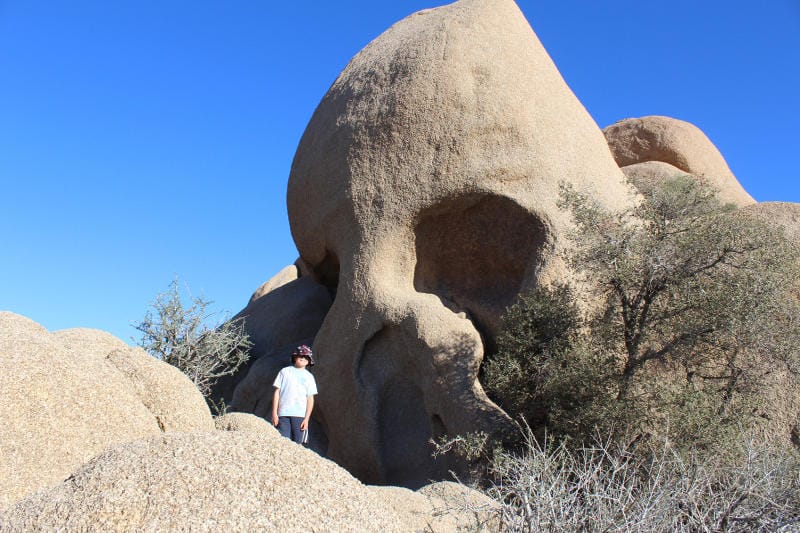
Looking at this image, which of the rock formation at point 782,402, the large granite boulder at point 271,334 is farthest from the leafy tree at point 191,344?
the rock formation at point 782,402

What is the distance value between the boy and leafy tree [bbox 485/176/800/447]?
2.04 meters

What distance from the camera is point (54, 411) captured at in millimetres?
4266

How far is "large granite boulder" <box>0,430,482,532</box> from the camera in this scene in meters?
2.65

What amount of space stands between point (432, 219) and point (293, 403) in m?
3.53

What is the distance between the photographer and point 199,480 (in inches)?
111

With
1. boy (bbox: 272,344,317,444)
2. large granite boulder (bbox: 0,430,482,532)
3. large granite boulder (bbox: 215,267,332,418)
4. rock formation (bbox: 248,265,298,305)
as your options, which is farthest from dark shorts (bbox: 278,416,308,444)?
rock formation (bbox: 248,265,298,305)

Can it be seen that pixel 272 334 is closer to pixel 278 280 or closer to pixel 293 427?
pixel 278 280

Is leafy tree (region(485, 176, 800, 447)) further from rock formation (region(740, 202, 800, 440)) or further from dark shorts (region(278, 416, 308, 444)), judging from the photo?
dark shorts (region(278, 416, 308, 444))

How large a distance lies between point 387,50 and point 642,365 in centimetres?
599

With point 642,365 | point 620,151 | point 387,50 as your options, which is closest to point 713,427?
point 642,365

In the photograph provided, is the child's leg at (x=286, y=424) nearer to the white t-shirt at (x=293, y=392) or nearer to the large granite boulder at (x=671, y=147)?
the white t-shirt at (x=293, y=392)

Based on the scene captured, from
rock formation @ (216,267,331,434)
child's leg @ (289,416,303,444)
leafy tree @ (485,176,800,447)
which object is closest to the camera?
child's leg @ (289,416,303,444)

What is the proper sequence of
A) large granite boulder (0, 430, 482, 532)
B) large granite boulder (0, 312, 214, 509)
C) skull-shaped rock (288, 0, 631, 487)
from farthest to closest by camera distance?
skull-shaped rock (288, 0, 631, 487) < large granite boulder (0, 312, 214, 509) < large granite boulder (0, 430, 482, 532)

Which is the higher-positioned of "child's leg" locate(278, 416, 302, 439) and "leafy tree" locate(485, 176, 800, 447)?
"leafy tree" locate(485, 176, 800, 447)
